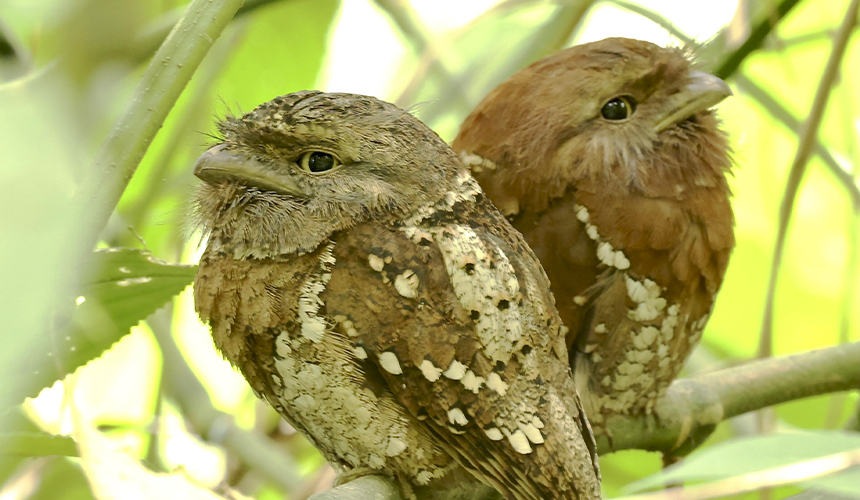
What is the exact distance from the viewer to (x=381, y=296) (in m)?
1.08

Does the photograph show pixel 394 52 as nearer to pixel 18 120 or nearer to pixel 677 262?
pixel 677 262

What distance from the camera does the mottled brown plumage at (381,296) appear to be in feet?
3.56

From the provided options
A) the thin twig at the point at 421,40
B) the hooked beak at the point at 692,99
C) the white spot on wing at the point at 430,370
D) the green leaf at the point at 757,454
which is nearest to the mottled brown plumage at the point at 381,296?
the white spot on wing at the point at 430,370

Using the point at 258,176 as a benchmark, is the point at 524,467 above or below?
below

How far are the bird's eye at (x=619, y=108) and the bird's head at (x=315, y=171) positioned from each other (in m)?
0.43

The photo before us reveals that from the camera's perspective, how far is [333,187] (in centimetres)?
111

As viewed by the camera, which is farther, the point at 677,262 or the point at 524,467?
the point at 677,262

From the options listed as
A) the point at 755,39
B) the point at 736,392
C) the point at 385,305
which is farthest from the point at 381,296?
the point at 755,39

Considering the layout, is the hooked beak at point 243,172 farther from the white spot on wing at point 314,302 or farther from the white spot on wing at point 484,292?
the white spot on wing at point 484,292

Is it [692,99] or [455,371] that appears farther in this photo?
[692,99]

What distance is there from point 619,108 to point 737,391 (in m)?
0.68

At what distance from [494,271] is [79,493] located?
707 millimetres

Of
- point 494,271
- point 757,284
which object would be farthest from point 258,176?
point 757,284

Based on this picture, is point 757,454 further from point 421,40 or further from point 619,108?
point 421,40
